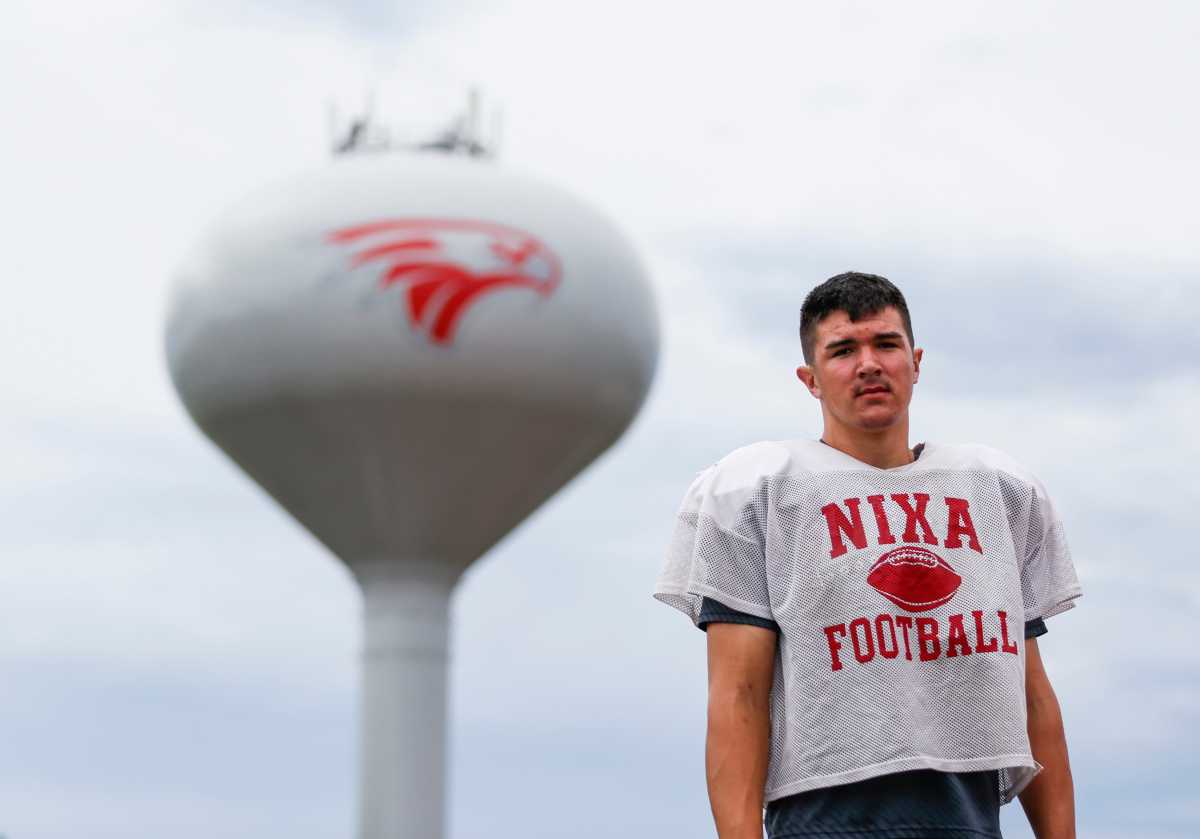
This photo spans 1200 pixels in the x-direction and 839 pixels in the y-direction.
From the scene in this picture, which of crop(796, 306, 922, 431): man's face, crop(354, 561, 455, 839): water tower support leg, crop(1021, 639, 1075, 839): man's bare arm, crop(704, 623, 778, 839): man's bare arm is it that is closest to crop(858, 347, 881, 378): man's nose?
crop(796, 306, 922, 431): man's face

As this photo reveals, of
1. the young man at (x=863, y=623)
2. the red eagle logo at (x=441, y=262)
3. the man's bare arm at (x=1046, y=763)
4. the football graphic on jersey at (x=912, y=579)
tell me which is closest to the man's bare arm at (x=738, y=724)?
the young man at (x=863, y=623)

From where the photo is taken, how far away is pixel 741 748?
240cm

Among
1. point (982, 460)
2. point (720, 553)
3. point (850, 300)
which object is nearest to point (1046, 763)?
point (982, 460)

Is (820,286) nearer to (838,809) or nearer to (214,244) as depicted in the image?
(838,809)

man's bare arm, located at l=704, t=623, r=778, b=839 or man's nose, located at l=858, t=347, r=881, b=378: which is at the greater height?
man's nose, located at l=858, t=347, r=881, b=378

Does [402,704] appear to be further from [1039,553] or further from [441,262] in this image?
[1039,553]

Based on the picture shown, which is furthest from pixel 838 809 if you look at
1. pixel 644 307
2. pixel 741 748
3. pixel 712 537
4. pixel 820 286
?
pixel 644 307

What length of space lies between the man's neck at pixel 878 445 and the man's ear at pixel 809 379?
7 cm

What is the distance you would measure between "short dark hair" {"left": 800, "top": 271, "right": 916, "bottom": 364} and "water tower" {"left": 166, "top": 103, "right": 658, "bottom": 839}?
8926mm

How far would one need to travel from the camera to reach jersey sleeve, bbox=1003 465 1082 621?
263 centimetres

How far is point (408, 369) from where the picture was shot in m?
11.5

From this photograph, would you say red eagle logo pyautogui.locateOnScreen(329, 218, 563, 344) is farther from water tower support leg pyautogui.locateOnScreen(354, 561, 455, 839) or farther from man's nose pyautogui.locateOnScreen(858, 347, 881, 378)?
man's nose pyautogui.locateOnScreen(858, 347, 881, 378)

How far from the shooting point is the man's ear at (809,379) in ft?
8.57

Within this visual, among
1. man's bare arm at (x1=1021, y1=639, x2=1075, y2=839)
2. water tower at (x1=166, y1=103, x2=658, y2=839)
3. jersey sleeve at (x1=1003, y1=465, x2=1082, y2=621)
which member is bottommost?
man's bare arm at (x1=1021, y1=639, x2=1075, y2=839)
